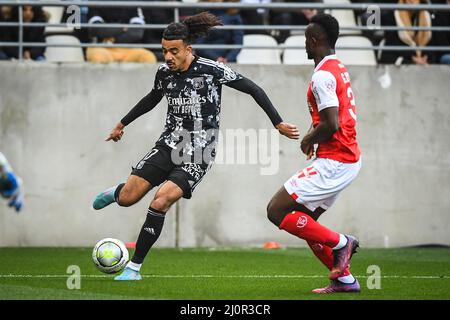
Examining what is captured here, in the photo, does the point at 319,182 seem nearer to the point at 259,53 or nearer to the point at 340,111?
the point at 340,111

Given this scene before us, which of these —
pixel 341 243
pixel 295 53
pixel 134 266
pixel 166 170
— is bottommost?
pixel 134 266

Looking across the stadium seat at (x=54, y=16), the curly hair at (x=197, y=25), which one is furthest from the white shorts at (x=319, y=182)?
the stadium seat at (x=54, y=16)

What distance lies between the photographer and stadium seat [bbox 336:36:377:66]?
1542 cm

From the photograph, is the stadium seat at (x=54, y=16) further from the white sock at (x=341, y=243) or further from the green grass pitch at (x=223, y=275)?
the white sock at (x=341, y=243)

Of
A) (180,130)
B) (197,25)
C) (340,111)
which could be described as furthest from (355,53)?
(340,111)

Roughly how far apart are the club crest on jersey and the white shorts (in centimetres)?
186

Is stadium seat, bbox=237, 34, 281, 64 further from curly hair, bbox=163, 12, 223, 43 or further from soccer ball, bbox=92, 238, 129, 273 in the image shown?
soccer ball, bbox=92, 238, 129, 273

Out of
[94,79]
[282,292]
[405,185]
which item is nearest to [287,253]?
[405,185]

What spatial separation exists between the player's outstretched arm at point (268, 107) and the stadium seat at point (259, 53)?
548cm

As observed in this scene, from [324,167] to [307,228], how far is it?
1.82 ft

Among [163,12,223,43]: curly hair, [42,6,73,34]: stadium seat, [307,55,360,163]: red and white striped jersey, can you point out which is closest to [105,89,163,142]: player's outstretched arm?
[163,12,223,43]: curly hair

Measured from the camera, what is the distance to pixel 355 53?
51.5 ft

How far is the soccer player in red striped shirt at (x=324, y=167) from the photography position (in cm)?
826
